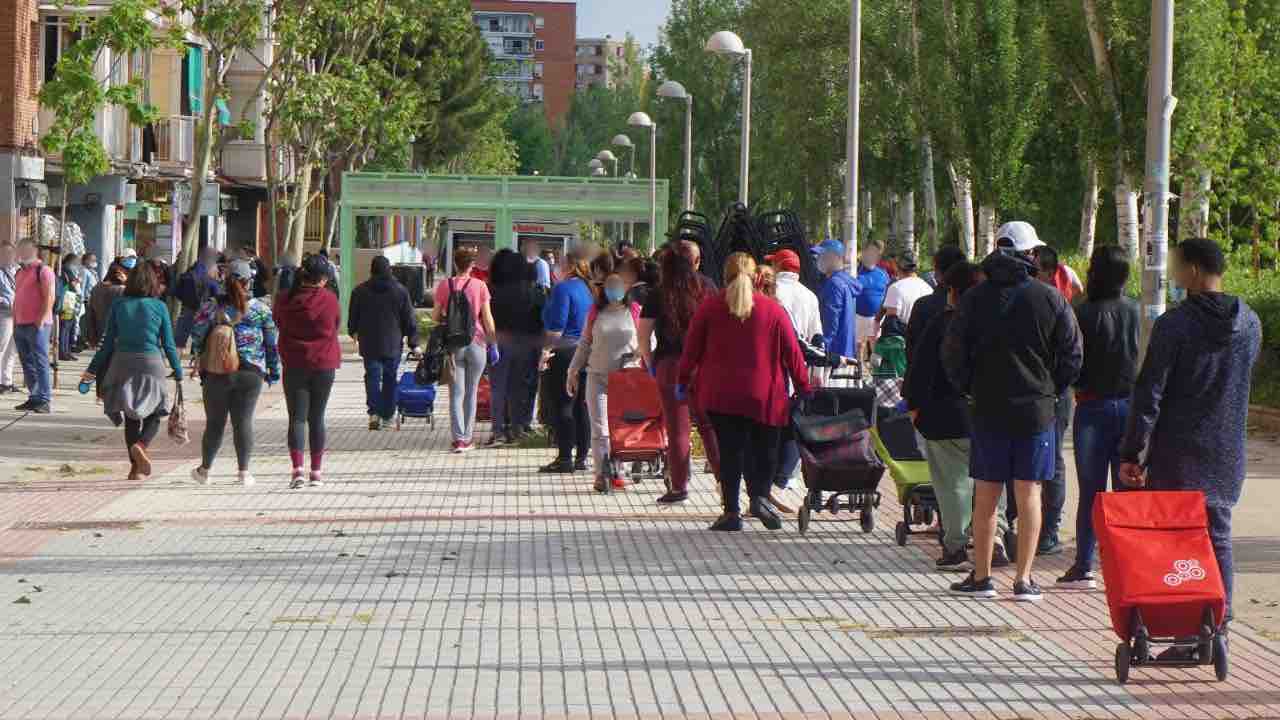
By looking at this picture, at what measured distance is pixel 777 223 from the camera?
19.7 metres

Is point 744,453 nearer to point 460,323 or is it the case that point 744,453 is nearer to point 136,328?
point 136,328

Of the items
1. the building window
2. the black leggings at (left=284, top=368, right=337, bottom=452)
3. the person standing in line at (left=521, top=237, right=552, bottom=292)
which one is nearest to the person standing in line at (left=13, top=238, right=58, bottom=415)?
the person standing in line at (left=521, top=237, right=552, bottom=292)

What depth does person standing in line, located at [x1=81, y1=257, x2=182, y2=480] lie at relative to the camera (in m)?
16.0

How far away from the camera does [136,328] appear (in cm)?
1605

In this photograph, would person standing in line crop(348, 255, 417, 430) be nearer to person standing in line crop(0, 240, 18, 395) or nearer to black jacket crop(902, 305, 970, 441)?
person standing in line crop(0, 240, 18, 395)

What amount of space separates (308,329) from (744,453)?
3758 mm

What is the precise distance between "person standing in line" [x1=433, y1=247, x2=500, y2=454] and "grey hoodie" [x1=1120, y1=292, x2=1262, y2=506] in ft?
34.8

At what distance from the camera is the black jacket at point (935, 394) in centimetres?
1148

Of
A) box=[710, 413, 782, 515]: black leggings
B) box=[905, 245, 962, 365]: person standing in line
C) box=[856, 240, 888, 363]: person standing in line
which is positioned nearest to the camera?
box=[905, 245, 962, 365]: person standing in line

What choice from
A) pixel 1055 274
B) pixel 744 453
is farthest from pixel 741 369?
pixel 1055 274

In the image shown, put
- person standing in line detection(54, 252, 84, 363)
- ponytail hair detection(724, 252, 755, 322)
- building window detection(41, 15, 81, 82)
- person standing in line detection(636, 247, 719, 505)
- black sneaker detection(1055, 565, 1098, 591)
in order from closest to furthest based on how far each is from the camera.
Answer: black sneaker detection(1055, 565, 1098, 591)
ponytail hair detection(724, 252, 755, 322)
person standing in line detection(636, 247, 719, 505)
person standing in line detection(54, 252, 84, 363)
building window detection(41, 15, 81, 82)

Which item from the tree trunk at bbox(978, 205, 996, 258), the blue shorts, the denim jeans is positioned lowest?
the denim jeans

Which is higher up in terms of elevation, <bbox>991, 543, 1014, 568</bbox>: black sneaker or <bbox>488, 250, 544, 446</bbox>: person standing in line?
<bbox>488, 250, 544, 446</bbox>: person standing in line

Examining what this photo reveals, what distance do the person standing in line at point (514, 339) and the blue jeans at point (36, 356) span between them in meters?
5.70
